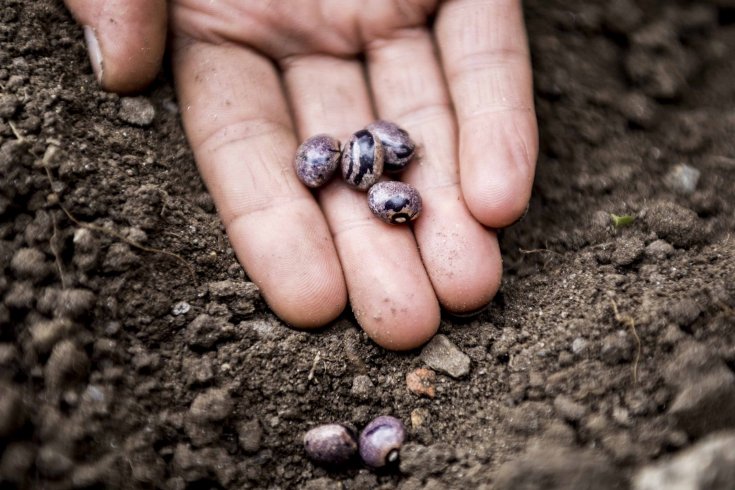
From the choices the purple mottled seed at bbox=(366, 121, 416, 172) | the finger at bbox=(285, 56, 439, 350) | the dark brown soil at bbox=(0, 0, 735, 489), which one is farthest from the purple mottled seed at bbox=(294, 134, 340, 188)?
the dark brown soil at bbox=(0, 0, 735, 489)

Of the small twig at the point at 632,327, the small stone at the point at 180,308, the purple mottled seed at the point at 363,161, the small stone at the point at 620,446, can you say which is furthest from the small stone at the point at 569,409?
the small stone at the point at 180,308

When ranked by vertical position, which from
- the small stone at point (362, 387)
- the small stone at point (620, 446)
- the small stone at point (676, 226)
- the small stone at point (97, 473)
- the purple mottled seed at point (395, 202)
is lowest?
the small stone at point (362, 387)

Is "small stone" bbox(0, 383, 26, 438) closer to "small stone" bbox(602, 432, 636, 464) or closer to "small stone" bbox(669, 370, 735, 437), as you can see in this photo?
"small stone" bbox(602, 432, 636, 464)

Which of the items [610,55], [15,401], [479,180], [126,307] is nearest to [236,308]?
[126,307]

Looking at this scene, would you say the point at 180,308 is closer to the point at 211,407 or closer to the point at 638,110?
the point at 211,407

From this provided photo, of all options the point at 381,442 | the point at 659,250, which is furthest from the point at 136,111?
the point at 659,250

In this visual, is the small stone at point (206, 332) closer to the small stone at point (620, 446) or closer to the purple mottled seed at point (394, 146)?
the purple mottled seed at point (394, 146)

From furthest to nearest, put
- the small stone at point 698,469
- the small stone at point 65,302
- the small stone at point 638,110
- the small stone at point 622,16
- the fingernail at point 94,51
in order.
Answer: the small stone at point 622,16 < the small stone at point 638,110 < the fingernail at point 94,51 < the small stone at point 65,302 < the small stone at point 698,469

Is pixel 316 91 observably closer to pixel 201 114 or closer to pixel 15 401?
pixel 201 114
